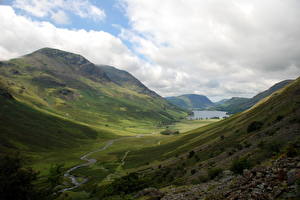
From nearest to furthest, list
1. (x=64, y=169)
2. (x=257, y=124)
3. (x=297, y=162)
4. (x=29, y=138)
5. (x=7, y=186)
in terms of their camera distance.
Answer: (x=297, y=162) → (x=7, y=186) → (x=257, y=124) → (x=64, y=169) → (x=29, y=138)

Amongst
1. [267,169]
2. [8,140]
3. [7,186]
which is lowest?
[8,140]

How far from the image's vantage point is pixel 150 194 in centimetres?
3494

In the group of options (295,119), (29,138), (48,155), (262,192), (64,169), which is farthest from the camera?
(29,138)

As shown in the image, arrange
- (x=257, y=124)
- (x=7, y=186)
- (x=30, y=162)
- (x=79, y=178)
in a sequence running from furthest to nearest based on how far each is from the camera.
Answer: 1. (x=30, y=162)
2. (x=79, y=178)
3. (x=257, y=124)
4. (x=7, y=186)

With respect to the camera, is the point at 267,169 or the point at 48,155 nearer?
the point at 267,169

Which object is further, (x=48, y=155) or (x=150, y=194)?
(x=48, y=155)

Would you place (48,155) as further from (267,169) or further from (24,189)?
(267,169)

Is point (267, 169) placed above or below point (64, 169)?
above

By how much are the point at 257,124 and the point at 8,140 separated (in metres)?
190

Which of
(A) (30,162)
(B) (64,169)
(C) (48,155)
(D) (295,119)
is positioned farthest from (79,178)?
(D) (295,119)

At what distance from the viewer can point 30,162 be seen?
138m

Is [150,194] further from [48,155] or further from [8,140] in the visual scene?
[8,140]

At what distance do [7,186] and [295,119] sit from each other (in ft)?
205

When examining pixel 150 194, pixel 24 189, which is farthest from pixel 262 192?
pixel 24 189
